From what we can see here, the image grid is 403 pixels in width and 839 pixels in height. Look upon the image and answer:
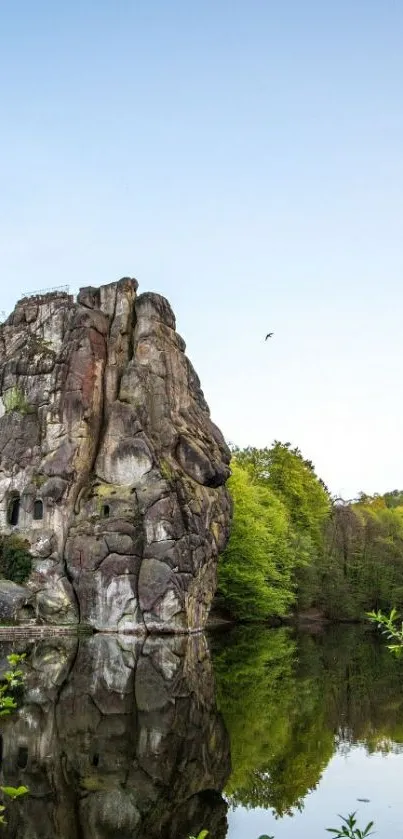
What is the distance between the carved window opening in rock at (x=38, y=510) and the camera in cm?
5169

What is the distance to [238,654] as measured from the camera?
40.8m

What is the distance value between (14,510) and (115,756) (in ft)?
128

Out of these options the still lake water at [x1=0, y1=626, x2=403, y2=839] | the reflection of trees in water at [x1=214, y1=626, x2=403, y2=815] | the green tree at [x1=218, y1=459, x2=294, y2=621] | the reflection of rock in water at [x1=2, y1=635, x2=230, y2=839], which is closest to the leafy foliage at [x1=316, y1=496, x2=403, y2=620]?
the green tree at [x1=218, y1=459, x2=294, y2=621]

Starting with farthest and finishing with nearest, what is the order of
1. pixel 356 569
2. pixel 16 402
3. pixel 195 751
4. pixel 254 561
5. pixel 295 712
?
pixel 356 569
pixel 254 561
pixel 16 402
pixel 295 712
pixel 195 751

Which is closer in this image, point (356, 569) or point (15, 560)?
point (15, 560)

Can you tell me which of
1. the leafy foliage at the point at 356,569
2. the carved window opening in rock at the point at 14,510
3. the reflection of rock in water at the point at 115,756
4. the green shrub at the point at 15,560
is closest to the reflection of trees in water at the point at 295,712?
the reflection of rock in water at the point at 115,756

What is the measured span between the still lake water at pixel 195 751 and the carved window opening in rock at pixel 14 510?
20.7m

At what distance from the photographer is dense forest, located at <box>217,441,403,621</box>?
62125 mm

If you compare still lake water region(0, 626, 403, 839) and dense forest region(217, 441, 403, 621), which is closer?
still lake water region(0, 626, 403, 839)

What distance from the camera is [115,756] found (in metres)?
15.8

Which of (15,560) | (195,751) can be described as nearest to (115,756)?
(195,751)

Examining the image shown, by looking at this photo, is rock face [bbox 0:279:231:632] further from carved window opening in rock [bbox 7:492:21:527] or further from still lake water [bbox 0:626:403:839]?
still lake water [bbox 0:626:403:839]

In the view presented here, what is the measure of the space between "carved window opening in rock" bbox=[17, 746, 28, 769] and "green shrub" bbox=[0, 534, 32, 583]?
34.3m

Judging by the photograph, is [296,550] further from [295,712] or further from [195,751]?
[195,751]
